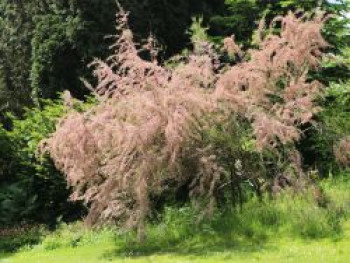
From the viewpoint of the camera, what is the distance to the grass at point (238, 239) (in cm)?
988

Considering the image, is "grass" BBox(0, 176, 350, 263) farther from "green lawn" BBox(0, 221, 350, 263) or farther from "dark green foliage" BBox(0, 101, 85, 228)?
"dark green foliage" BBox(0, 101, 85, 228)

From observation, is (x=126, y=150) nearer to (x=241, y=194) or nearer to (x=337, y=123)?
(x=241, y=194)

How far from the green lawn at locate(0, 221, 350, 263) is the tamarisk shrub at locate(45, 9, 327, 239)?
819 mm

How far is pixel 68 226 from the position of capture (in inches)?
583

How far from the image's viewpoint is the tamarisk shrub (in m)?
11.7

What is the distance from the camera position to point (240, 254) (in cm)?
988

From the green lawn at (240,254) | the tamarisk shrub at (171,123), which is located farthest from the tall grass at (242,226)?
the tamarisk shrub at (171,123)

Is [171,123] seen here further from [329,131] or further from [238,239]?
[329,131]

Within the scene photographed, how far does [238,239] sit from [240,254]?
1.17 meters

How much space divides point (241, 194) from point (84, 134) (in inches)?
135

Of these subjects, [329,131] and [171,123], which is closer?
[171,123]

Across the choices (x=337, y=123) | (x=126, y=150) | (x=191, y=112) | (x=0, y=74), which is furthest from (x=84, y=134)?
(x=0, y=74)

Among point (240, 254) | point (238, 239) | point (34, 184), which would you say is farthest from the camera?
point (34, 184)

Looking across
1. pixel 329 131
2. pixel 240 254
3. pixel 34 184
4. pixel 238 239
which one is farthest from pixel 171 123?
pixel 34 184
